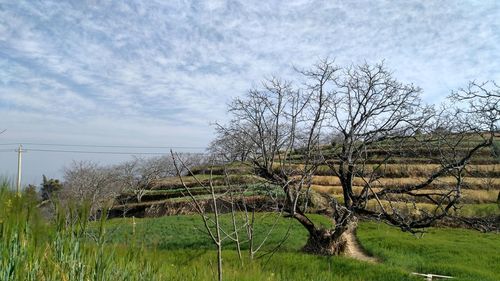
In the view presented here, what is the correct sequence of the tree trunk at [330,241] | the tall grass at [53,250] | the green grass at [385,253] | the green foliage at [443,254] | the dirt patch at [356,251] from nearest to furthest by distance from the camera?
the tall grass at [53,250]
the green grass at [385,253]
the green foliage at [443,254]
the tree trunk at [330,241]
the dirt patch at [356,251]

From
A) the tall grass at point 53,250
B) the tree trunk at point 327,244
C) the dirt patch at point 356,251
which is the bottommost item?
the dirt patch at point 356,251

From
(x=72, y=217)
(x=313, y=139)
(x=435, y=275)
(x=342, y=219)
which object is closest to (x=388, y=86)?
(x=313, y=139)

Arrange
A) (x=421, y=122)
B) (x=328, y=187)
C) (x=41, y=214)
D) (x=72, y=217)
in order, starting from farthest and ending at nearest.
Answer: (x=328, y=187) < (x=421, y=122) < (x=72, y=217) < (x=41, y=214)

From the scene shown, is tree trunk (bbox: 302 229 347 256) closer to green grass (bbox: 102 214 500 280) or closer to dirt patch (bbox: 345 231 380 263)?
dirt patch (bbox: 345 231 380 263)

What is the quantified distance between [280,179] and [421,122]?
532 centimetres

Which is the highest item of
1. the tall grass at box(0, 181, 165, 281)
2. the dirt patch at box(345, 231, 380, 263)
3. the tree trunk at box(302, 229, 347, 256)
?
the tall grass at box(0, 181, 165, 281)

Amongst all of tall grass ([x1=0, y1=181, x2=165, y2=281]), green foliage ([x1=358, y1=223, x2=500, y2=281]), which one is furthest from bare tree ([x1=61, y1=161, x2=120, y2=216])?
green foliage ([x1=358, y1=223, x2=500, y2=281])

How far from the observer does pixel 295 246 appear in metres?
19.8

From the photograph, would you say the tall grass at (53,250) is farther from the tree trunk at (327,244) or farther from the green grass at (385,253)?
the tree trunk at (327,244)

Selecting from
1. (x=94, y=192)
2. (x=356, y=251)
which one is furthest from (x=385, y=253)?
(x=94, y=192)

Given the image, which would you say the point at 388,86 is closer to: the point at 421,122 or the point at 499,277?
the point at 421,122

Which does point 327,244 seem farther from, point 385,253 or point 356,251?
point 356,251

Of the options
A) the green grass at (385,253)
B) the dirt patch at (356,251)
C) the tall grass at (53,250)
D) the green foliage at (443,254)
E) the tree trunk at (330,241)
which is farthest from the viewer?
the dirt patch at (356,251)

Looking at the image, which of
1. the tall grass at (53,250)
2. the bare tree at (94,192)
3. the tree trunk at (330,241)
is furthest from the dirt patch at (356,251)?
the tall grass at (53,250)
